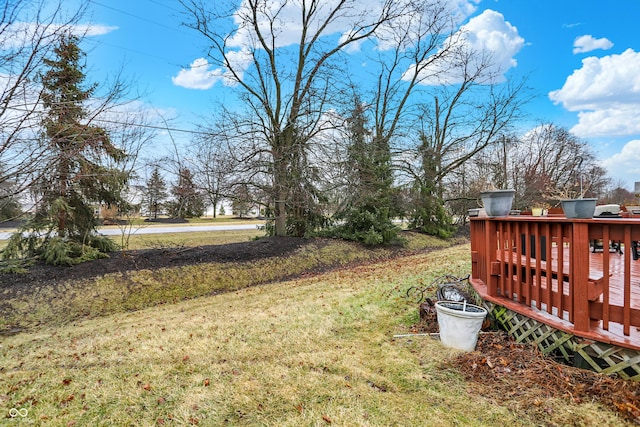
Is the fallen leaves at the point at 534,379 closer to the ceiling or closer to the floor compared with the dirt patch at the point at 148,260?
closer to the floor

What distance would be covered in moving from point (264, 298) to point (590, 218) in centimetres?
511

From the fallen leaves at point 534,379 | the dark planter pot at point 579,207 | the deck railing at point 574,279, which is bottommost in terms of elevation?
the fallen leaves at point 534,379

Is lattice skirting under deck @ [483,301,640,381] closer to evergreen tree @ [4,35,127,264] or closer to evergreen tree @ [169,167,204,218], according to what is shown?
evergreen tree @ [4,35,127,264]

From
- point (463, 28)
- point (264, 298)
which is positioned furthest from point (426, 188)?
point (264, 298)

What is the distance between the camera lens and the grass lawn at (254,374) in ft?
7.77

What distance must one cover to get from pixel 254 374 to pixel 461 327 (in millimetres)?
1990

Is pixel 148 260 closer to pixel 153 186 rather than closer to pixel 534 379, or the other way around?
pixel 153 186

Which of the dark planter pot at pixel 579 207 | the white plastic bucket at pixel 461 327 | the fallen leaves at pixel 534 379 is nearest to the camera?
the fallen leaves at pixel 534 379

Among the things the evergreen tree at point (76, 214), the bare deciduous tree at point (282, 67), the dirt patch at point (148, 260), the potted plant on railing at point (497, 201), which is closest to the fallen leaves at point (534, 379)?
the potted plant on railing at point (497, 201)

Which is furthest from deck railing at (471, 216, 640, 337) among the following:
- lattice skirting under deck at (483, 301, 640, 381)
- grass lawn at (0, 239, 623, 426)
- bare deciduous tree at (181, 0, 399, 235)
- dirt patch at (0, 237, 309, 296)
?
bare deciduous tree at (181, 0, 399, 235)

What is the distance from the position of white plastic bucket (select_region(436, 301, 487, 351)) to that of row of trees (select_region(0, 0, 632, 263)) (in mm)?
3772

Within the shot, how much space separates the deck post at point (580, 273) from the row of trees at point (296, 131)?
417cm

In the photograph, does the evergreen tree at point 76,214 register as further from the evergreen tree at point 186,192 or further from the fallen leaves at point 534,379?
the fallen leaves at point 534,379

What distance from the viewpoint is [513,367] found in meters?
2.83
